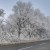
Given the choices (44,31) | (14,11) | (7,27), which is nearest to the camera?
(7,27)

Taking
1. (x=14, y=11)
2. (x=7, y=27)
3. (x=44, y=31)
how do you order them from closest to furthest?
(x=7, y=27)
(x=14, y=11)
(x=44, y=31)

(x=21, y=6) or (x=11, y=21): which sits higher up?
(x=21, y=6)

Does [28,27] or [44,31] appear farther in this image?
[44,31]

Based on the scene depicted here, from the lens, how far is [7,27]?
38688mm

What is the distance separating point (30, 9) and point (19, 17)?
7.05m

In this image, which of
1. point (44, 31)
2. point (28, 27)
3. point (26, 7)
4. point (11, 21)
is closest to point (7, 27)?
point (11, 21)

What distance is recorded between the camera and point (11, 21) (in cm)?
3778

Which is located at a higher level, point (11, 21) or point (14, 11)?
point (14, 11)

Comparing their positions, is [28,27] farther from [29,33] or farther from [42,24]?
[42,24]

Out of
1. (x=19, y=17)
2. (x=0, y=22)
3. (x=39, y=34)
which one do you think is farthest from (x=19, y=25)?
(x=39, y=34)

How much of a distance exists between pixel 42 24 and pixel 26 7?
6.26 metres

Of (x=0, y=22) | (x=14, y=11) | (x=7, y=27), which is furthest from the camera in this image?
(x=14, y=11)

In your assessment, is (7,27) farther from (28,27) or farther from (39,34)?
(39,34)

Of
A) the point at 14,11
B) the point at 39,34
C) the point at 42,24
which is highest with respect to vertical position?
the point at 14,11
